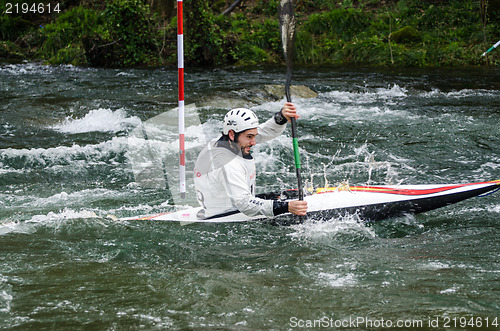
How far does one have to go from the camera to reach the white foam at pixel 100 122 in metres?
8.88

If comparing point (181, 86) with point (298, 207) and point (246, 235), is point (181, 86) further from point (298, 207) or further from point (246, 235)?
point (298, 207)

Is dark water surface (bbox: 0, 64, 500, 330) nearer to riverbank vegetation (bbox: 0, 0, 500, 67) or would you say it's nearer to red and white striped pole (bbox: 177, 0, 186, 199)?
red and white striped pole (bbox: 177, 0, 186, 199)

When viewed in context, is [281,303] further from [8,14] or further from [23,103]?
[8,14]

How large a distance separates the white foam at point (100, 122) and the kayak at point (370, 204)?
427 centimetres

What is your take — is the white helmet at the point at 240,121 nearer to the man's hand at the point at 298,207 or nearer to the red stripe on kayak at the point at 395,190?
the man's hand at the point at 298,207

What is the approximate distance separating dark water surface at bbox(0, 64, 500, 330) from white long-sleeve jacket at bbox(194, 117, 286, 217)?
32 centimetres

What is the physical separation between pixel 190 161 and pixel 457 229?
3.97 meters

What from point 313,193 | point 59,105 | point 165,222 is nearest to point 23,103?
point 59,105

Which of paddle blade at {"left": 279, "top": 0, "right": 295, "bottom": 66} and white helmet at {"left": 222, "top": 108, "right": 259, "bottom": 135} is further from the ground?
paddle blade at {"left": 279, "top": 0, "right": 295, "bottom": 66}

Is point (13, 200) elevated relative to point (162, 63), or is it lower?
lower

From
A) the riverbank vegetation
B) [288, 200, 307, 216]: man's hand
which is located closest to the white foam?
[288, 200, 307, 216]: man's hand

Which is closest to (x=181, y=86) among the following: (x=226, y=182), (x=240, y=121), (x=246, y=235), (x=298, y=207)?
(x=240, y=121)

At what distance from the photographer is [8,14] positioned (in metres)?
18.2

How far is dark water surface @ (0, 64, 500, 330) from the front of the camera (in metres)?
3.09
